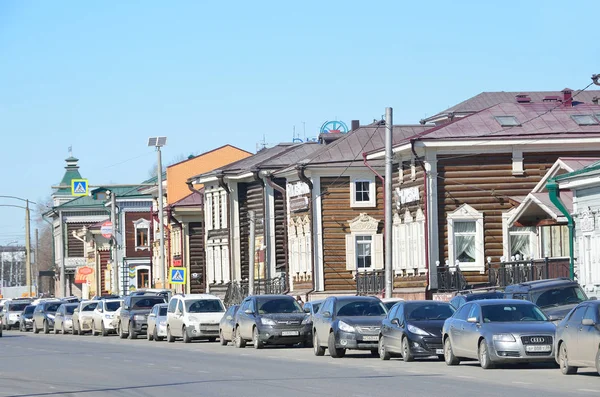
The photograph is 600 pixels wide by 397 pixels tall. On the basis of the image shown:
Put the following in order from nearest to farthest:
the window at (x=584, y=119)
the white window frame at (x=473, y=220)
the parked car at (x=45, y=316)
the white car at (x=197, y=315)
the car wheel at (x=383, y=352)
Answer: the car wheel at (x=383, y=352) < the white car at (x=197, y=315) < the white window frame at (x=473, y=220) < the window at (x=584, y=119) < the parked car at (x=45, y=316)

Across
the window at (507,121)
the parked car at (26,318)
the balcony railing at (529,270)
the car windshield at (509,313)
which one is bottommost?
the parked car at (26,318)

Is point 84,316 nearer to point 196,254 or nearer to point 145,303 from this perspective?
point 145,303

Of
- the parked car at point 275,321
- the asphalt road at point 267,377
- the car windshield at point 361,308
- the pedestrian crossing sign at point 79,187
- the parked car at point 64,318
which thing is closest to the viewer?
the asphalt road at point 267,377

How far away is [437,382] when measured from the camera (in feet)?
72.1

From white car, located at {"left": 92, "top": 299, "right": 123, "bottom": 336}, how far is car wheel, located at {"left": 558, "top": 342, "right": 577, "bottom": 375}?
3418 cm

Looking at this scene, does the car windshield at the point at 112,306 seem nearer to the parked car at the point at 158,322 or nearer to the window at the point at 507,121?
the parked car at the point at 158,322

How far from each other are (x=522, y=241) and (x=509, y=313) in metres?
23.3

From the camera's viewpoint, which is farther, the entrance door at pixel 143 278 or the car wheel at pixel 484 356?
the entrance door at pixel 143 278

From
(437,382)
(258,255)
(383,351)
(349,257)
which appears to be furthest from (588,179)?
(258,255)

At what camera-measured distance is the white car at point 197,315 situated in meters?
A: 44.2

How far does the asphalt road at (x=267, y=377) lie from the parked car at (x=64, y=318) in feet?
81.6

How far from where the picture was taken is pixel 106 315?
5569 cm

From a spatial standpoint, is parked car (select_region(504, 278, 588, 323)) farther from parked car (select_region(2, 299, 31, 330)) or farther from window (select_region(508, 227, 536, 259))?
parked car (select_region(2, 299, 31, 330))

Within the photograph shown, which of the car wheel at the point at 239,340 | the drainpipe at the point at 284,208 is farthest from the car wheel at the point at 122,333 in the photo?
the car wheel at the point at 239,340
